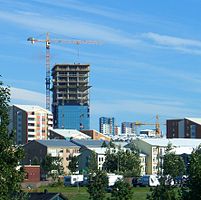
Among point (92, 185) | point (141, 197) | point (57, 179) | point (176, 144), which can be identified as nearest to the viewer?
point (92, 185)

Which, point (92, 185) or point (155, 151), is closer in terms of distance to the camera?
point (92, 185)

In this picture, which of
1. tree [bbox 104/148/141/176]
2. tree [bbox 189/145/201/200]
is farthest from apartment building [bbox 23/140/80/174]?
tree [bbox 189/145/201/200]

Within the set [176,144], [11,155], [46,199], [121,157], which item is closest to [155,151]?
[176,144]

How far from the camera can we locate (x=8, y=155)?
88.2ft

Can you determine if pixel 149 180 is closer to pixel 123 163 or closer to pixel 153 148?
pixel 123 163

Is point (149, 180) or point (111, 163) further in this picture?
point (111, 163)

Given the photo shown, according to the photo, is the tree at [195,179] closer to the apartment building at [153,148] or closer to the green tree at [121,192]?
the green tree at [121,192]

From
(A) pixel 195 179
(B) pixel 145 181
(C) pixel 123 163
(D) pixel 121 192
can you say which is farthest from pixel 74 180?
(A) pixel 195 179

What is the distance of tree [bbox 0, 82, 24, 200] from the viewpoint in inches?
1046

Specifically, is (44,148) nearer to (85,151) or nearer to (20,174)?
(85,151)

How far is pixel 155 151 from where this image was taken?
612ft

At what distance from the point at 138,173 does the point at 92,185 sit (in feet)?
226

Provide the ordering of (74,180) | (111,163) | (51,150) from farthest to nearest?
(51,150) → (111,163) → (74,180)

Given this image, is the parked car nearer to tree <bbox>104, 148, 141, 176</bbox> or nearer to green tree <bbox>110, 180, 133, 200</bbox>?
tree <bbox>104, 148, 141, 176</bbox>
